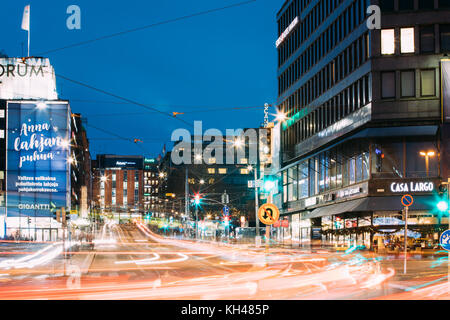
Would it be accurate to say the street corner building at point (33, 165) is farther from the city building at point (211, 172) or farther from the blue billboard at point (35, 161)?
the city building at point (211, 172)

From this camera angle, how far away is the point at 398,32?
137 ft

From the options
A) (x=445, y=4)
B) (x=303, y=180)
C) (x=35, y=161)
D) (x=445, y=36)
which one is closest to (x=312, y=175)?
(x=303, y=180)

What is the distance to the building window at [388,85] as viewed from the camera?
4169 cm

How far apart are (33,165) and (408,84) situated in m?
48.1

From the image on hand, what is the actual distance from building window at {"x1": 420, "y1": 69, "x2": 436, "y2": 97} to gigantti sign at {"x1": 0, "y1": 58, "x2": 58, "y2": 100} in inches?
1989

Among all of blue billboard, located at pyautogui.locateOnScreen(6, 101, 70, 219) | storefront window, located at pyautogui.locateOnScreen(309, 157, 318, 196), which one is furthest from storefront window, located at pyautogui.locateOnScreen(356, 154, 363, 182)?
blue billboard, located at pyautogui.locateOnScreen(6, 101, 70, 219)

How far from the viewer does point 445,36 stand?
135 feet

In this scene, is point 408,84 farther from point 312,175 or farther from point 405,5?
point 312,175

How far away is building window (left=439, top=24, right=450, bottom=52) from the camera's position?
40875 millimetres

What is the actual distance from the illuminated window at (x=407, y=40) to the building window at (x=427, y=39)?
697 millimetres

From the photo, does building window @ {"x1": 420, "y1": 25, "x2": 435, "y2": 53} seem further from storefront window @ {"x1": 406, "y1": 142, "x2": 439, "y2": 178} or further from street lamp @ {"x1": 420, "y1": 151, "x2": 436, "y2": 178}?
street lamp @ {"x1": 420, "y1": 151, "x2": 436, "y2": 178}

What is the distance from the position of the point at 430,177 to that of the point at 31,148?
4974 centimetres
